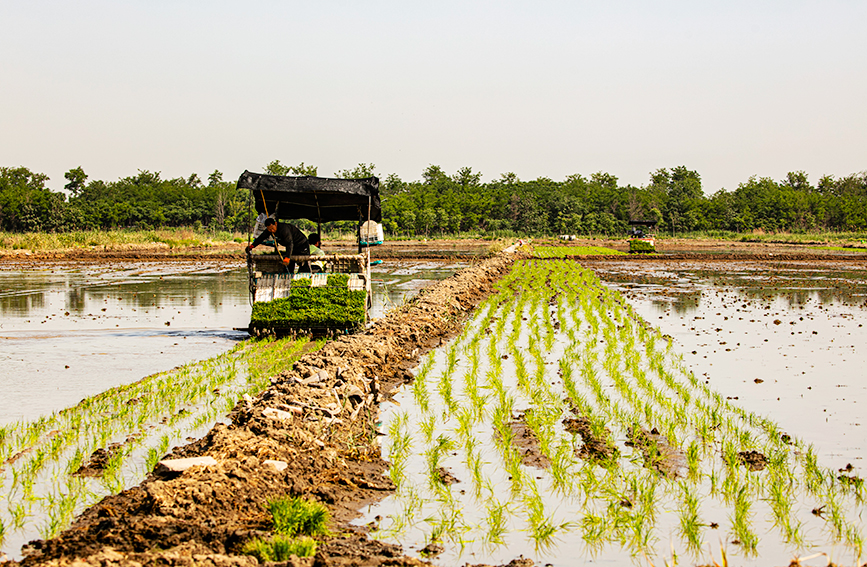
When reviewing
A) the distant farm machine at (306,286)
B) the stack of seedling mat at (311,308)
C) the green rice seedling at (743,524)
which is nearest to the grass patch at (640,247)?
the distant farm machine at (306,286)

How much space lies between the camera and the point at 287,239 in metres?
10.8

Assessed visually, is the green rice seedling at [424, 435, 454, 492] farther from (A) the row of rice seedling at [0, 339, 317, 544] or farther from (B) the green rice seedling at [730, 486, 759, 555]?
(A) the row of rice seedling at [0, 339, 317, 544]

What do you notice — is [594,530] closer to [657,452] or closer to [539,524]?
[539,524]

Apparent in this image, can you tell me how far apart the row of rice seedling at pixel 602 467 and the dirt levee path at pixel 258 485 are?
34 cm

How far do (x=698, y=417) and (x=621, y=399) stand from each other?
34.1 inches

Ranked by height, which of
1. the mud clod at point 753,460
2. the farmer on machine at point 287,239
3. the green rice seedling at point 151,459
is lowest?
the mud clod at point 753,460

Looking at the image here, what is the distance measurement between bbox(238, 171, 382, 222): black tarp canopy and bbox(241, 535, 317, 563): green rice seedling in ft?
25.6

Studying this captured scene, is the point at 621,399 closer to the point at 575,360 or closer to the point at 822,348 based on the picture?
the point at 575,360

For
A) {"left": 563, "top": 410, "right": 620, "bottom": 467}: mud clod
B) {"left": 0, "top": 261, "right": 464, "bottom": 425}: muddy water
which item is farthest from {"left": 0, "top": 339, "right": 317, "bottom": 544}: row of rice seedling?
{"left": 563, "top": 410, "right": 620, "bottom": 467}: mud clod

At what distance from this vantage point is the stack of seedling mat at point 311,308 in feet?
34.6

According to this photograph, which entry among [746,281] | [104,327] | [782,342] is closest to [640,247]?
[746,281]

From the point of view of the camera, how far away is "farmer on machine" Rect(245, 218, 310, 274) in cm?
1063

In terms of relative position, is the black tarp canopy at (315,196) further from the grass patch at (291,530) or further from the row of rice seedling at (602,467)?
the grass patch at (291,530)

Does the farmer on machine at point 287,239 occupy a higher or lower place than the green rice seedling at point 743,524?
higher
